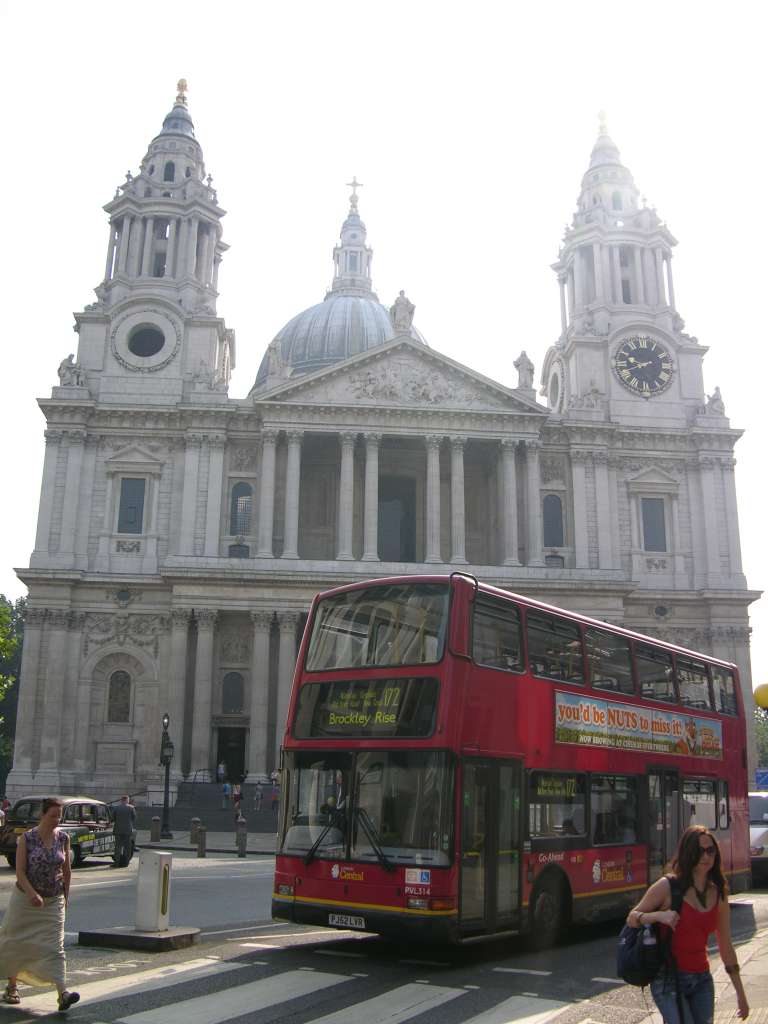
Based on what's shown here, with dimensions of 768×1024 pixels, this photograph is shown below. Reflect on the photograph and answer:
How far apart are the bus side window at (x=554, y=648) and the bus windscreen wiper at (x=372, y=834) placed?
308cm

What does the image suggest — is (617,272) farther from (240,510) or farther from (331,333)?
(240,510)

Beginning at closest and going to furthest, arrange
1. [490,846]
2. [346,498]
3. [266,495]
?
[490,846] → [266,495] → [346,498]

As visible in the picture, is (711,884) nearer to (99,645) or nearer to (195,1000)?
(195,1000)

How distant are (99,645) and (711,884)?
41.1 metres

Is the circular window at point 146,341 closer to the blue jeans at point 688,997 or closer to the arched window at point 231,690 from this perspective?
the arched window at point 231,690

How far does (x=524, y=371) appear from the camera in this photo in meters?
48.4

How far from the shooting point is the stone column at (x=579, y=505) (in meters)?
46.7

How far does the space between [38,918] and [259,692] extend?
33196 millimetres

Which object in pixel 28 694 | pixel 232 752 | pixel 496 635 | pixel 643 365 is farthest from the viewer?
pixel 643 365

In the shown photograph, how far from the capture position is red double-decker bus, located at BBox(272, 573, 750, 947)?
Result: 37.6 feet

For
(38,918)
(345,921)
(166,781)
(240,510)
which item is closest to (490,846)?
(345,921)

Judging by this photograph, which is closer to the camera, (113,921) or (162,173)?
(113,921)

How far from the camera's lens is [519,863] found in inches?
494

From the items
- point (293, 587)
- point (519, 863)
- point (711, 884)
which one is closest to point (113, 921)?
point (519, 863)
